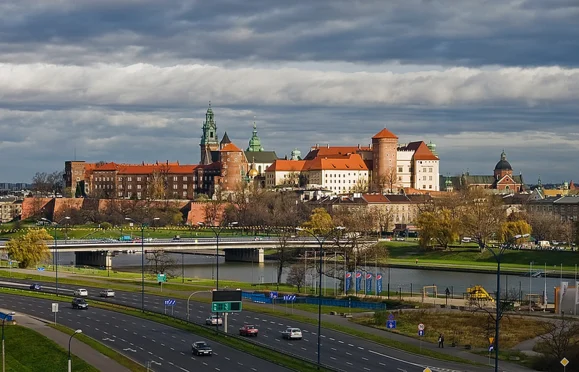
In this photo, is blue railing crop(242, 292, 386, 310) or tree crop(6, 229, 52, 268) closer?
blue railing crop(242, 292, 386, 310)

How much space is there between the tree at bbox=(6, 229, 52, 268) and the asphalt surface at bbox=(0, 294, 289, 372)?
44.4m

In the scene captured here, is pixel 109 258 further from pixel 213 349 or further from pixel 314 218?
pixel 213 349

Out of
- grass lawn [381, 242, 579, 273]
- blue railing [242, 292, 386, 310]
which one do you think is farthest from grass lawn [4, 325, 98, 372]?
grass lawn [381, 242, 579, 273]

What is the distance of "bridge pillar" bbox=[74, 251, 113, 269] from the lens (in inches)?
5723

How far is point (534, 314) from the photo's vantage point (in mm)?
77500

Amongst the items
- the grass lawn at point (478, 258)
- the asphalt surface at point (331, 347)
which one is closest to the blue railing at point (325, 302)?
the asphalt surface at point (331, 347)

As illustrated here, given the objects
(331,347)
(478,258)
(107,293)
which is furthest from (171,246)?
(331,347)

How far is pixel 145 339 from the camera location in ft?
210

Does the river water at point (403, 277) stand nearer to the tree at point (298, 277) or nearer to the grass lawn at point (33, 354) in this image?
the tree at point (298, 277)

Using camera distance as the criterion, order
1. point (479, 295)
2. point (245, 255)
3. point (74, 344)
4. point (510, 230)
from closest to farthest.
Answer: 1. point (74, 344)
2. point (479, 295)
3. point (245, 255)
4. point (510, 230)

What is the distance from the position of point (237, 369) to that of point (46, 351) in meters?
13.3

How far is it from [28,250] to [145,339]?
69.7 m

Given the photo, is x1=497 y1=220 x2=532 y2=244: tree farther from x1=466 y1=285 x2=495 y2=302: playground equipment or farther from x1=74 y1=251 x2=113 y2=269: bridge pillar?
x1=466 y1=285 x2=495 y2=302: playground equipment

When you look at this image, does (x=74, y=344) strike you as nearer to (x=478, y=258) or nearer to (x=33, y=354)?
(x=33, y=354)
